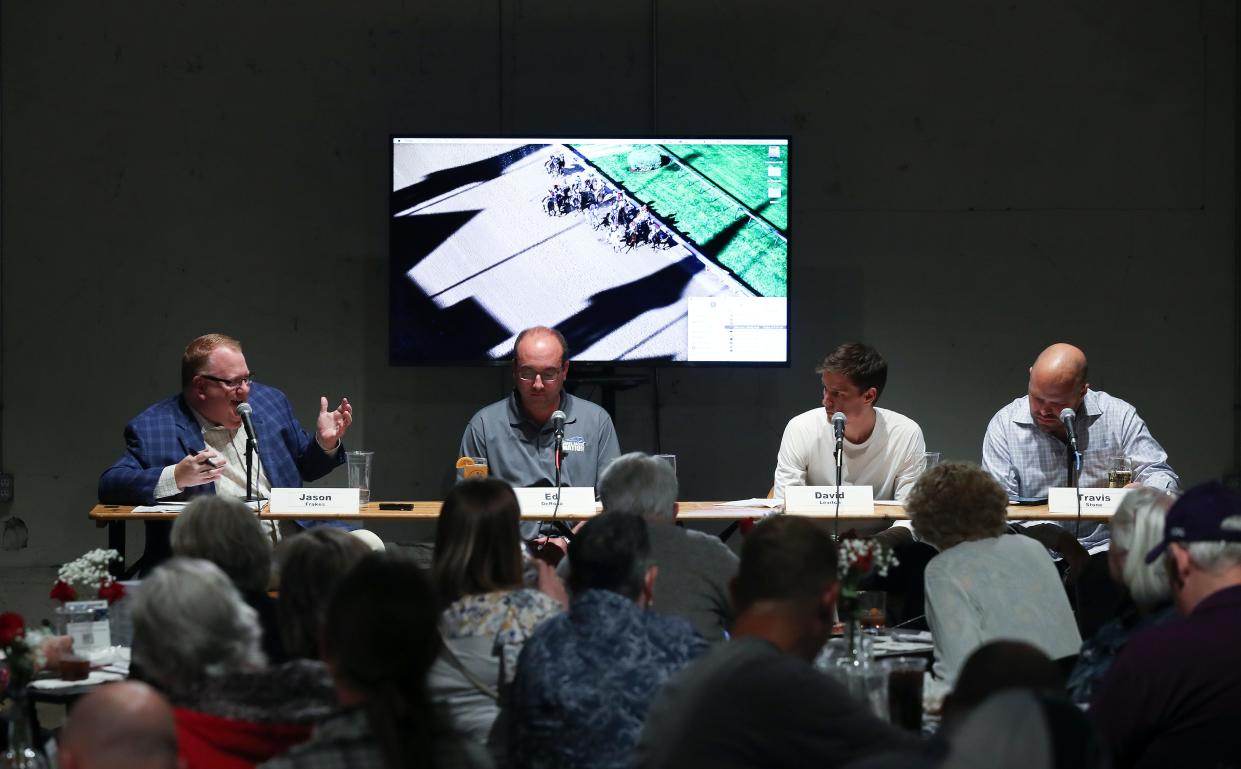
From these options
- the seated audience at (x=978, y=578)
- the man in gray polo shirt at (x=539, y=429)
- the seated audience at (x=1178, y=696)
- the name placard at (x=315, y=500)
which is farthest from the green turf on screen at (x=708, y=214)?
the seated audience at (x=1178, y=696)

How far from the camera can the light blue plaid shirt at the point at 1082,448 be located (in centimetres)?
516

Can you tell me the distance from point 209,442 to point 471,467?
3.36 ft

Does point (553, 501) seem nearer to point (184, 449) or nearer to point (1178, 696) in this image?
point (184, 449)

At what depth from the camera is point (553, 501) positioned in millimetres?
4535

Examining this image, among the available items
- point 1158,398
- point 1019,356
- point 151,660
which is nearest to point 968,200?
point 1019,356

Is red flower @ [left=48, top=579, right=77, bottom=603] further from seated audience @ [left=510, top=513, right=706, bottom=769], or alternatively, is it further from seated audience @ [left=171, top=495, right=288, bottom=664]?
seated audience @ [left=510, top=513, right=706, bottom=769]

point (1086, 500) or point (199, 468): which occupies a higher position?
point (199, 468)

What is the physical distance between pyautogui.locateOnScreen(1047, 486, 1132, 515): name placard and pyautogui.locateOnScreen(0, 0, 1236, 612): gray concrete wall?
5.06 feet

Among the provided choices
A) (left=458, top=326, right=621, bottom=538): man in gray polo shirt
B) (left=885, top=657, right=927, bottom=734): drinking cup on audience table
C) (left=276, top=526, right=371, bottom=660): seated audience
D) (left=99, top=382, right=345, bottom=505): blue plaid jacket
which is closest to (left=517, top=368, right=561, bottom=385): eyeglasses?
(left=458, top=326, right=621, bottom=538): man in gray polo shirt

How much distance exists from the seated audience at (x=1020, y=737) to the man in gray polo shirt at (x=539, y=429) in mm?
3857

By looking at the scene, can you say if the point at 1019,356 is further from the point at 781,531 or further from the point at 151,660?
the point at 151,660

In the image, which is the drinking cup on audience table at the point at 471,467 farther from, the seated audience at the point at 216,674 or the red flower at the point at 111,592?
the seated audience at the point at 216,674

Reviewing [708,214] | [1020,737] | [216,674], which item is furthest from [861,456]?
[1020,737]

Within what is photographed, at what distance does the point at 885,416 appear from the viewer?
5.17 metres
